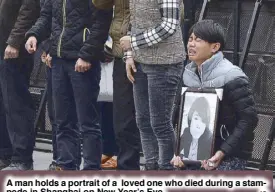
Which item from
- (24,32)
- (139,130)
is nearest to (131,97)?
(139,130)

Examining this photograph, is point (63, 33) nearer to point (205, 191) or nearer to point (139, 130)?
point (139, 130)

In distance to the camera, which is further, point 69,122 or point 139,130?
point 69,122

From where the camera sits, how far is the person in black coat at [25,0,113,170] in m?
7.31

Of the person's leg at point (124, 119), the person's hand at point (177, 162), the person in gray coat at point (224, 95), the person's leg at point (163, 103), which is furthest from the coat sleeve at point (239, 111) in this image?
the person's leg at point (124, 119)

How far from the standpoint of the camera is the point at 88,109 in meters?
7.47

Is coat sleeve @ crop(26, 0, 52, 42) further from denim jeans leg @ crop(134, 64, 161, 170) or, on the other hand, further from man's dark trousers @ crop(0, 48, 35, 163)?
denim jeans leg @ crop(134, 64, 161, 170)

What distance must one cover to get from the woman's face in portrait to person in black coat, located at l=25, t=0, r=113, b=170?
1606mm

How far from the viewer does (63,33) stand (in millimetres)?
7477

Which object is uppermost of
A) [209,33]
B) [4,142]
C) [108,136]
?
[209,33]

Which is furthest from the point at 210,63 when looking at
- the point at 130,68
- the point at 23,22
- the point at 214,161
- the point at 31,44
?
the point at 23,22

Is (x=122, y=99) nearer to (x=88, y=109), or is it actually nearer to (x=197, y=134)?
(x=88, y=109)

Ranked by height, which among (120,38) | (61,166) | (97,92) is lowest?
(61,166)

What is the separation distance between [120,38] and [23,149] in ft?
6.26

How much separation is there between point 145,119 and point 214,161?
106cm
